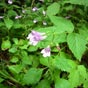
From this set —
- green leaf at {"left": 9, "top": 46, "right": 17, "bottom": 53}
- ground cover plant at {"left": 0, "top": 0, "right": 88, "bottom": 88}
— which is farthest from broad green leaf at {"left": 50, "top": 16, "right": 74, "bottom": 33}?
green leaf at {"left": 9, "top": 46, "right": 17, "bottom": 53}

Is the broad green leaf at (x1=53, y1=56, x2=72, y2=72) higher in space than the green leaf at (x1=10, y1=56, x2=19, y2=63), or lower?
higher

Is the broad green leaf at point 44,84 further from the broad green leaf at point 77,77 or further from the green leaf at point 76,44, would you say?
the green leaf at point 76,44

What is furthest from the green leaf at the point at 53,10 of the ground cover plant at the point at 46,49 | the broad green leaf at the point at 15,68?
the broad green leaf at the point at 15,68

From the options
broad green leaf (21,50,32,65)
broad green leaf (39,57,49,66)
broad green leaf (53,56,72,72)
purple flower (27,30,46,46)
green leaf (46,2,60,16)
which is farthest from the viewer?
green leaf (46,2,60,16)

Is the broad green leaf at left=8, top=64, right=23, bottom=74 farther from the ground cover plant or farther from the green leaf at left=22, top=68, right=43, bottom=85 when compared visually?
the green leaf at left=22, top=68, right=43, bottom=85

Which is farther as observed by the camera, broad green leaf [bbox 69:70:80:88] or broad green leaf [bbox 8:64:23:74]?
broad green leaf [bbox 8:64:23:74]

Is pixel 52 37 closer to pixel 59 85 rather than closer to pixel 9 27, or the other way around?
pixel 59 85

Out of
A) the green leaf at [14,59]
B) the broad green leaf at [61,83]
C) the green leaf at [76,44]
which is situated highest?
the green leaf at [76,44]

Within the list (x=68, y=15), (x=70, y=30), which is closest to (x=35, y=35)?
(x=70, y=30)
